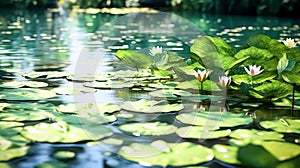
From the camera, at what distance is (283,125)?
5.68 feet

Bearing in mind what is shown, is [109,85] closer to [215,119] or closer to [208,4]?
[215,119]

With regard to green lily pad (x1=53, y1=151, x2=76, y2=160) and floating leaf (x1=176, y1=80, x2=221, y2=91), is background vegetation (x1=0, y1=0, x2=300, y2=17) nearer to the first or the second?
floating leaf (x1=176, y1=80, x2=221, y2=91)

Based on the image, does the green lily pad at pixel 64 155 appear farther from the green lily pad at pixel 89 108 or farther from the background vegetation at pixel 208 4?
the background vegetation at pixel 208 4

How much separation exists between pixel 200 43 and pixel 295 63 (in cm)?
47

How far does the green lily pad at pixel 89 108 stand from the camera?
6.10 ft

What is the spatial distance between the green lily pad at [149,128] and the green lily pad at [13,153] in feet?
1.15

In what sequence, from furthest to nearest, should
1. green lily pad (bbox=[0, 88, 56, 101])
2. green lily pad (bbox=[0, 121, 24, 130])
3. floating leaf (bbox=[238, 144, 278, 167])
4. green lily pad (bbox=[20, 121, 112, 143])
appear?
green lily pad (bbox=[0, 88, 56, 101]) < green lily pad (bbox=[0, 121, 24, 130]) < green lily pad (bbox=[20, 121, 112, 143]) < floating leaf (bbox=[238, 144, 278, 167])

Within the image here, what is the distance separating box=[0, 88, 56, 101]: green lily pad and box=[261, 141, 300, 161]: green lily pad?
1.05 m

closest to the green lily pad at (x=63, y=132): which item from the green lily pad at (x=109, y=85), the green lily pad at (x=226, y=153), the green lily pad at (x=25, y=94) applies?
the green lily pad at (x=226, y=153)

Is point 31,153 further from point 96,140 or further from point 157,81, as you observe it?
point 157,81

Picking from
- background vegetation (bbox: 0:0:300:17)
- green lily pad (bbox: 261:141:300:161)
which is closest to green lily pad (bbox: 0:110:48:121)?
green lily pad (bbox: 261:141:300:161)

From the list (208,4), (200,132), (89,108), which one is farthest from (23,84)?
(208,4)

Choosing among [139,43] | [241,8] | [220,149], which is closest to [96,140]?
[220,149]

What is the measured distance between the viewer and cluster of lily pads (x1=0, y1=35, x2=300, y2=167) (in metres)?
1.41
